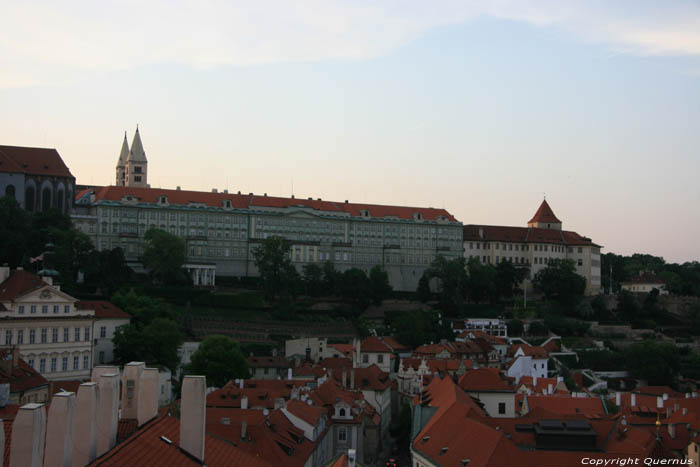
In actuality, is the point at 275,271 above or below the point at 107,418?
above

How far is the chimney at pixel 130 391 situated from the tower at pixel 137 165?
11697 cm

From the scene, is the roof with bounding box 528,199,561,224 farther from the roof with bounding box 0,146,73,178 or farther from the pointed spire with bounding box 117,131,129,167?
the roof with bounding box 0,146,73,178

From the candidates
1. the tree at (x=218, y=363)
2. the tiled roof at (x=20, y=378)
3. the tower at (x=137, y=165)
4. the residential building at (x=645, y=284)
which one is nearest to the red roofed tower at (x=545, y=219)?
the residential building at (x=645, y=284)

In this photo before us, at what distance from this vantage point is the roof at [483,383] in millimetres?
48719

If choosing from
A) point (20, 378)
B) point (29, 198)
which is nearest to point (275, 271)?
point (29, 198)

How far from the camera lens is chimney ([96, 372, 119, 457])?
12.1 meters

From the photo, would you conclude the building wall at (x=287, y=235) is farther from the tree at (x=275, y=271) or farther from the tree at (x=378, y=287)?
the tree at (x=378, y=287)

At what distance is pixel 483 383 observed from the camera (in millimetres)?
49125

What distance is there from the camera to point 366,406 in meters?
49.6

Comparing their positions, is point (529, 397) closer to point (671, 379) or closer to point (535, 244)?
point (671, 379)

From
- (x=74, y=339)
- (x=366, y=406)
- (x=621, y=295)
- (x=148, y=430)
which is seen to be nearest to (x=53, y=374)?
(x=74, y=339)

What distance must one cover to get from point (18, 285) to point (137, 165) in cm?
7922

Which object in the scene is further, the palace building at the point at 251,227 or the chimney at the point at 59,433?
the palace building at the point at 251,227

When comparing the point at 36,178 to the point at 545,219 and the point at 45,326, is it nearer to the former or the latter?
the point at 45,326
